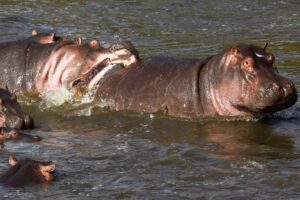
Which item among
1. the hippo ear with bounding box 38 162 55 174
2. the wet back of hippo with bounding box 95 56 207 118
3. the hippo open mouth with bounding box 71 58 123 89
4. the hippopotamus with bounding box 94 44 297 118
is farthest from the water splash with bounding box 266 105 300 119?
the hippo ear with bounding box 38 162 55 174

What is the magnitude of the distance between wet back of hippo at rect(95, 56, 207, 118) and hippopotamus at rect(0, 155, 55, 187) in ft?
7.54

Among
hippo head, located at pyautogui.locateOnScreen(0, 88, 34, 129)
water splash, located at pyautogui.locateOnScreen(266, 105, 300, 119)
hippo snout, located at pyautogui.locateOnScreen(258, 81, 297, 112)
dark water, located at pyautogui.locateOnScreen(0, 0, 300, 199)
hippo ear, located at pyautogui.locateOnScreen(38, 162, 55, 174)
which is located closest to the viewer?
dark water, located at pyautogui.locateOnScreen(0, 0, 300, 199)

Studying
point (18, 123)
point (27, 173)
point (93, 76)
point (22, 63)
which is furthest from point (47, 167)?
point (22, 63)

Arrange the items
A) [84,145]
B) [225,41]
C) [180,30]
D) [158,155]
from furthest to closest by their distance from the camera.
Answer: [180,30]
[225,41]
[84,145]
[158,155]

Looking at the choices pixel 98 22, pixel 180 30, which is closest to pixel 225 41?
pixel 180 30

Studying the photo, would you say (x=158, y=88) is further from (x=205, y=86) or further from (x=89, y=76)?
(x=89, y=76)

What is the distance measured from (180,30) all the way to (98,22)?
5.17 ft

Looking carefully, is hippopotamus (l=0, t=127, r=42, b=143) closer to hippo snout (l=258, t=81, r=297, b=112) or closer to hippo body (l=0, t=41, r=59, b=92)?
hippo body (l=0, t=41, r=59, b=92)

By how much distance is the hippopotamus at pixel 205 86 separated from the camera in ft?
27.8

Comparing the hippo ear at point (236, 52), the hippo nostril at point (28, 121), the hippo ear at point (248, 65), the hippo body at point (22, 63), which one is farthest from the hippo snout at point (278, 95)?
the hippo body at point (22, 63)

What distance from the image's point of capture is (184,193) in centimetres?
683

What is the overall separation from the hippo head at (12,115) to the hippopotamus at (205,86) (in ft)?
3.06

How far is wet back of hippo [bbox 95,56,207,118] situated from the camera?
9125 mm

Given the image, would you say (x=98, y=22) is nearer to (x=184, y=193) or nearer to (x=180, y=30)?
(x=180, y=30)
